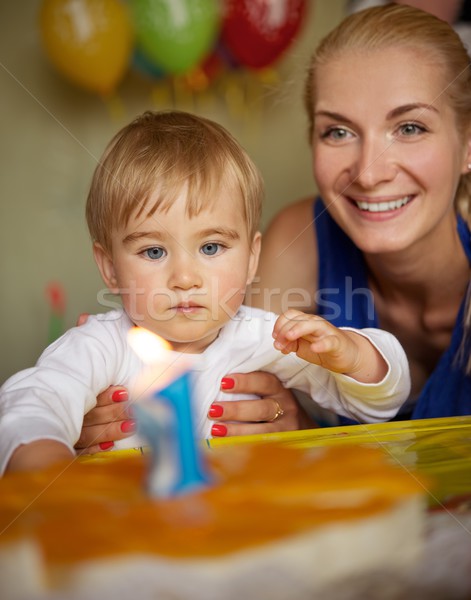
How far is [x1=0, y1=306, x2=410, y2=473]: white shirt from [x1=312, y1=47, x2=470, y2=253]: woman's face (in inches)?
9.3

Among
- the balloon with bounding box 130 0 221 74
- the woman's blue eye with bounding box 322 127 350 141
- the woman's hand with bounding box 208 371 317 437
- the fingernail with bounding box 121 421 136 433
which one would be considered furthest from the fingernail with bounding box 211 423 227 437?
the balloon with bounding box 130 0 221 74

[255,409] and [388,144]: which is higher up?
[388,144]

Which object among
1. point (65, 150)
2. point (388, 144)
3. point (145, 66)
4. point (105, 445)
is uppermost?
point (145, 66)

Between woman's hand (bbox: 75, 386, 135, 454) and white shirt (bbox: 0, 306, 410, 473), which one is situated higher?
white shirt (bbox: 0, 306, 410, 473)

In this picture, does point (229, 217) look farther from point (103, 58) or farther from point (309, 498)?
point (103, 58)

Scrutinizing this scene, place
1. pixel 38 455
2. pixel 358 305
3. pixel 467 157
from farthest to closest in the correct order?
pixel 358 305, pixel 467 157, pixel 38 455

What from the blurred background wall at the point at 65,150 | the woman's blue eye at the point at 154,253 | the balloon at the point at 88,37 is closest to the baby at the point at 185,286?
the woman's blue eye at the point at 154,253

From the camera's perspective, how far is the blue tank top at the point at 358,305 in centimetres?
142

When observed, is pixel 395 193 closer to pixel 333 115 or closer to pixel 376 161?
pixel 376 161

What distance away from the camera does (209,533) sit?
55cm

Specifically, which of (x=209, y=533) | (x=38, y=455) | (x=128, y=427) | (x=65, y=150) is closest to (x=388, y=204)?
(x=128, y=427)

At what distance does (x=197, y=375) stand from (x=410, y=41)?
71 cm

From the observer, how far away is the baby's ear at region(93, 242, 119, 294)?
122 centimetres

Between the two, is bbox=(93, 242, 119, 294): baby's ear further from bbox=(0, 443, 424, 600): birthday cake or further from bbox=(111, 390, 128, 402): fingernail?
bbox=(0, 443, 424, 600): birthday cake
